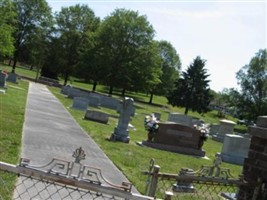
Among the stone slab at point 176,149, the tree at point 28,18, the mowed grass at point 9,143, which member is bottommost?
the stone slab at point 176,149

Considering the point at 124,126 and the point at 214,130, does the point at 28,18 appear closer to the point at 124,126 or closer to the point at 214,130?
the point at 214,130

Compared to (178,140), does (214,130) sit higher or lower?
lower

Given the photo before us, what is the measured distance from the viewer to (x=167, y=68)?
7738cm

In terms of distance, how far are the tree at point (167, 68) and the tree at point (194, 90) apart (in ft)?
26.0

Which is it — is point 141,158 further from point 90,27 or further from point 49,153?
point 90,27

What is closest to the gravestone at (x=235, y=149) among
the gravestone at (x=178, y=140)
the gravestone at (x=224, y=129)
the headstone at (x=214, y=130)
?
the gravestone at (x=178, y=140)

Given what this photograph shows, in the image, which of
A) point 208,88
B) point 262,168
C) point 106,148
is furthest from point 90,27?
point 262,168

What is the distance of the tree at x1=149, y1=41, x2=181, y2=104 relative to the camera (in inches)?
2825

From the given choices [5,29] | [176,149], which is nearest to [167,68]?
[5,29]

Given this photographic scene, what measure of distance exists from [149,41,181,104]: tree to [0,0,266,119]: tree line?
352mm

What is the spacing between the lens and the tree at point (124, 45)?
56.1m

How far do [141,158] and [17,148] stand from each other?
461cm

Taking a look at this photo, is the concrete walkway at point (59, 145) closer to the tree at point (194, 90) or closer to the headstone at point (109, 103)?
the headstone at point (109, 103)

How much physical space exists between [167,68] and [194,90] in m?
15.9
